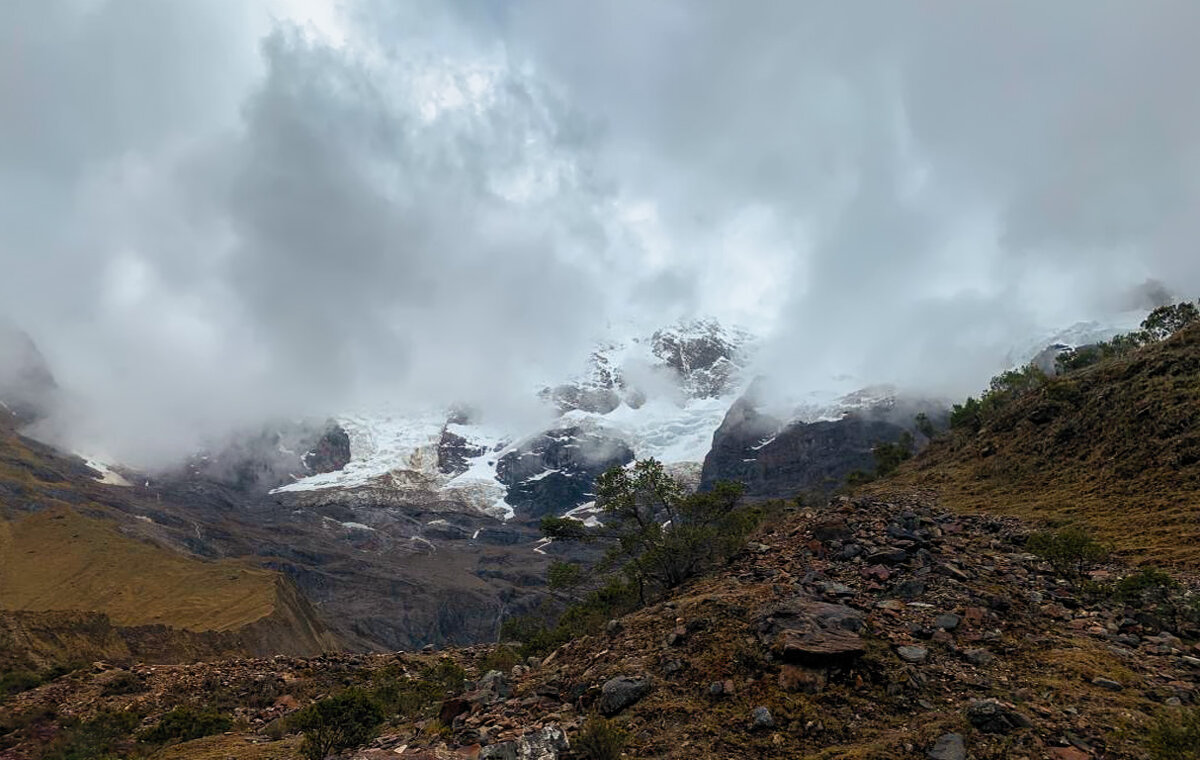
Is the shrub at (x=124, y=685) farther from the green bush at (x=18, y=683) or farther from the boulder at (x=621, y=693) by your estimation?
the boulder at (x=621, y=693)

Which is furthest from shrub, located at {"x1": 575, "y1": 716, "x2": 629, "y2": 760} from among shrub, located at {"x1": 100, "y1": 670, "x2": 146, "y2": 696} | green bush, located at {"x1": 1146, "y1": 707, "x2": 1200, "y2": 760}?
shrub, located at {"x1": 100, "y1": 670, "x2": 146, "y2": 696}

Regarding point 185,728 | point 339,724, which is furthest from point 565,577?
point 185,728

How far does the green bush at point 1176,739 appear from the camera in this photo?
1059cm

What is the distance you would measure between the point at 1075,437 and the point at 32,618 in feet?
403

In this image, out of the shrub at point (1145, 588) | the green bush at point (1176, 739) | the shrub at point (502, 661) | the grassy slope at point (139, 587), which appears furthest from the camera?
the grassy slope at point (139, 587)

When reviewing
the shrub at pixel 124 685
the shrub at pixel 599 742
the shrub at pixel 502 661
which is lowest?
the shrub at pixel 599 742

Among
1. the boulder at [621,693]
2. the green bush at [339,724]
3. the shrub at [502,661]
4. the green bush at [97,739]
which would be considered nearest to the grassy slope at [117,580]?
the green bush at [97,739]

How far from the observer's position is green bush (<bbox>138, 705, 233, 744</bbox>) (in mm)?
30969

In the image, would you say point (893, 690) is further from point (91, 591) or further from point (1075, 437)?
point (91, 591)

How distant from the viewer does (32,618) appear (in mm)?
90188

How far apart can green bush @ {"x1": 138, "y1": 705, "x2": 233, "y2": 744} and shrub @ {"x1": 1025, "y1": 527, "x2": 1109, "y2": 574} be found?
36293 millimetres

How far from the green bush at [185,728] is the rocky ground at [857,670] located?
578 cm

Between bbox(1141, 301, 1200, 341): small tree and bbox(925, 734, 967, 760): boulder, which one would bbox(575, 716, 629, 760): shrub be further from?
bbox(1141, 301, 1200, 341): small tree

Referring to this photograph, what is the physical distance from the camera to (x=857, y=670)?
15.1 m
